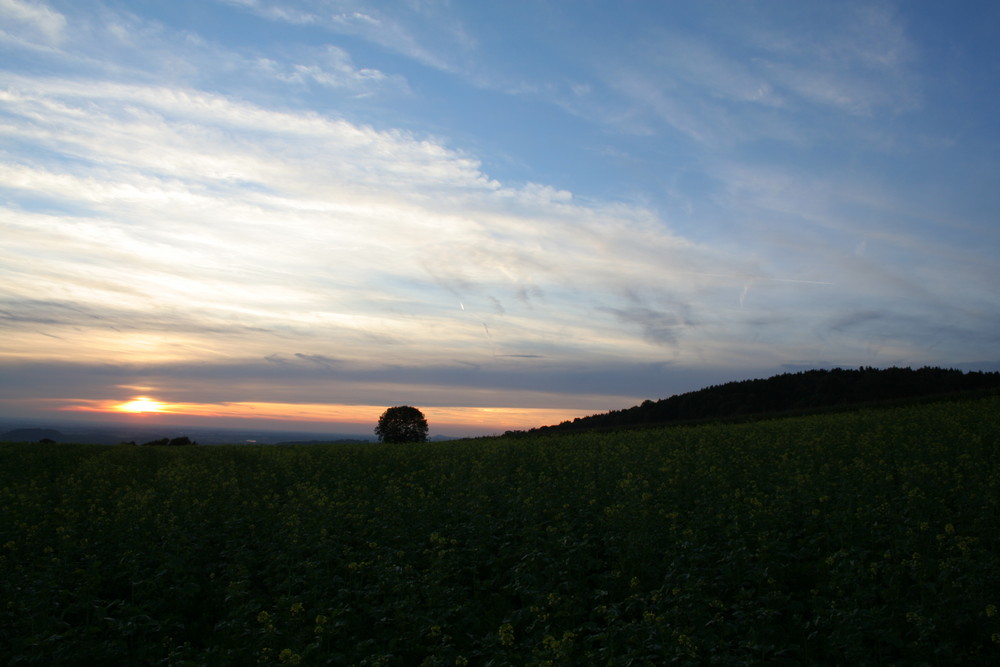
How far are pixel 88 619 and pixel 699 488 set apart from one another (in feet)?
41.4

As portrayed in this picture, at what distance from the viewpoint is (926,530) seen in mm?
9531

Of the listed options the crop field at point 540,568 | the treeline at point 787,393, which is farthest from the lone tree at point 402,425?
the crop field at point 540,568

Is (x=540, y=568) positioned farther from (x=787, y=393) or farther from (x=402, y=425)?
(x=787, y=393)

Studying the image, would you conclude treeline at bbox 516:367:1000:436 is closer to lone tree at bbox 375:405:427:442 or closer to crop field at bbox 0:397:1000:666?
lone tree at bbox 375:405:427:442

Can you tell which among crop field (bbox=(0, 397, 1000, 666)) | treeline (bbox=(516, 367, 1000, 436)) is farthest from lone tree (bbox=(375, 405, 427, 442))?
crop field (bbox=(0, 397, 1000, 666))

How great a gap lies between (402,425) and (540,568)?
53871 millimetres

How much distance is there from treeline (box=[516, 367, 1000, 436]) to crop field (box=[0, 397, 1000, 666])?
33847mm

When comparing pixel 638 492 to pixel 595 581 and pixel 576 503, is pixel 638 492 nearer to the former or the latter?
pixel 576 503

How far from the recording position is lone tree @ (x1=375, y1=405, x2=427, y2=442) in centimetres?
6197

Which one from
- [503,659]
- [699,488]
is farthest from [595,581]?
[699,488]

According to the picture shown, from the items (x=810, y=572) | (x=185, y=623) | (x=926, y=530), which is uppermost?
(x=926, y=530)

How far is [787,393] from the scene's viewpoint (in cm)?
6059

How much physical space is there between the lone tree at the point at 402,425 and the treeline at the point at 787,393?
1189 centimetres

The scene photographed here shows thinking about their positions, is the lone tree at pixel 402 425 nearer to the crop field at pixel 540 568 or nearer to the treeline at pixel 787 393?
the treeline at pixel 787 393
